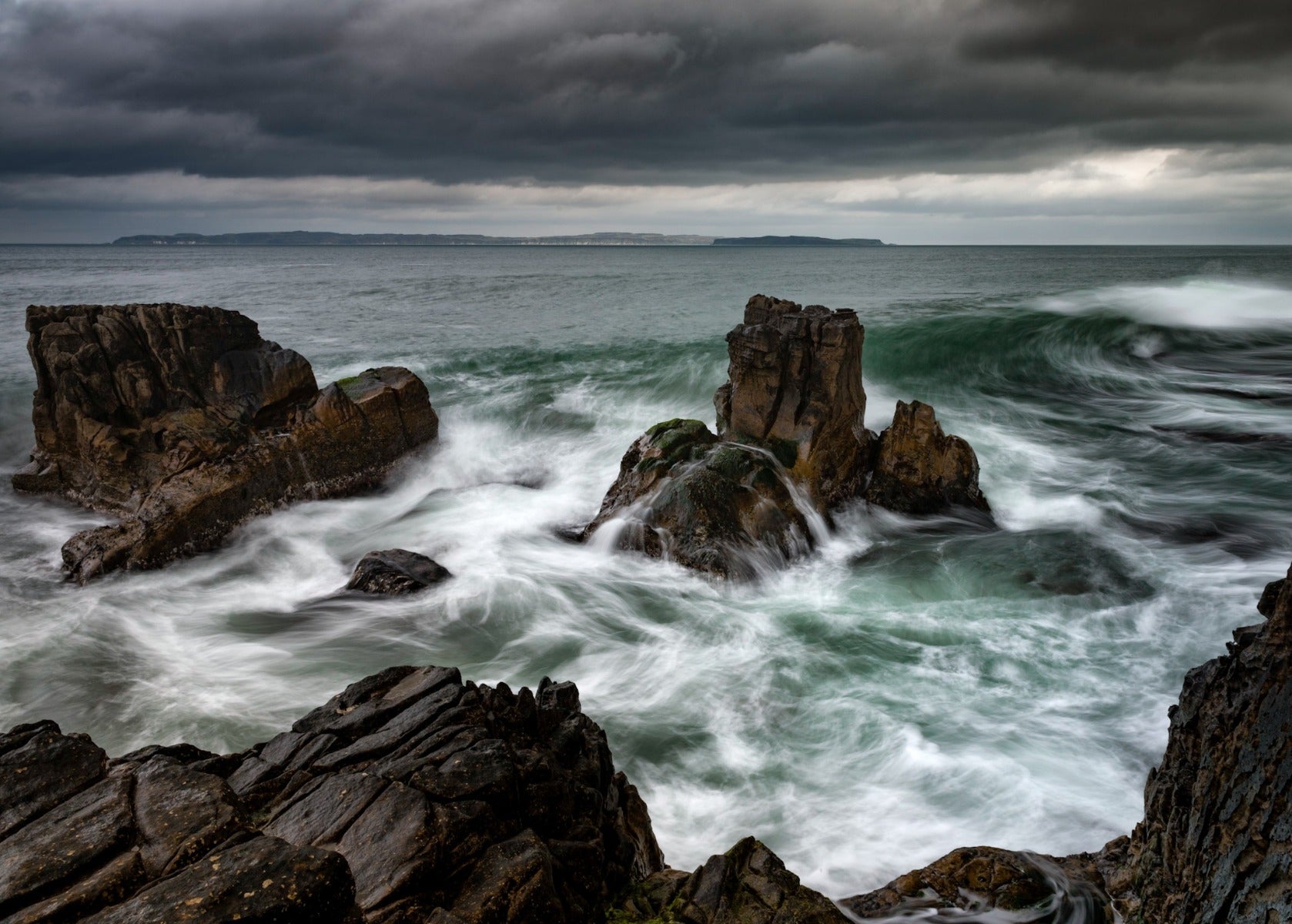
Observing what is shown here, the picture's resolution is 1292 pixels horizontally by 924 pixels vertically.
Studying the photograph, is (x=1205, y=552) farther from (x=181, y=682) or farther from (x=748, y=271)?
(x=748, y=271)

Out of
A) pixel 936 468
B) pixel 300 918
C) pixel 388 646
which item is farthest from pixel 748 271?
pixel 300 918

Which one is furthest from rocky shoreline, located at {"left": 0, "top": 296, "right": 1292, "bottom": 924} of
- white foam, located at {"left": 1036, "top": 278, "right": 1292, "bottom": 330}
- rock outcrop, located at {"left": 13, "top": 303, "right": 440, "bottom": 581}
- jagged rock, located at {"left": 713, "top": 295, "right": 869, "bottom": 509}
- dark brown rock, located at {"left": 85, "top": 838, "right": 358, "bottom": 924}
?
white foam, located at {"left": 1036, "top": 278, "right": 1292, "bottom": 330}

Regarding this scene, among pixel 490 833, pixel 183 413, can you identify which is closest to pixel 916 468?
pixel 490 833

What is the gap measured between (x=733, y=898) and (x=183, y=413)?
15.2 m

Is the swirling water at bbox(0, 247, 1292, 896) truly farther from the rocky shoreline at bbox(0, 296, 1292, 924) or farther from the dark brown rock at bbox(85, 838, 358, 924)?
the dark brown rock at bbox(85, 838, 358, 924)

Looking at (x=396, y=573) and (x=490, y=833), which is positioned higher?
(x=490, y=833)

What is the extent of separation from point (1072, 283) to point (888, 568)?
64.5 m

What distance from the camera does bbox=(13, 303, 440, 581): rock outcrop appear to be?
15.5m

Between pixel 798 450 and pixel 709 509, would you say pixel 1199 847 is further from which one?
pixel 798 450

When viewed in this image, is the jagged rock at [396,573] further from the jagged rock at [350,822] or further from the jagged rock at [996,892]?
the jagged rock at [996,892]

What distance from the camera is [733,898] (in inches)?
204

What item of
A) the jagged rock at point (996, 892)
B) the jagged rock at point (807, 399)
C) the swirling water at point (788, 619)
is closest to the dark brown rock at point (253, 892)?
the jagged rock at point (996, 892)

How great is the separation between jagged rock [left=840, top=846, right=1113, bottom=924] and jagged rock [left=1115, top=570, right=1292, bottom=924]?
11.0 inches

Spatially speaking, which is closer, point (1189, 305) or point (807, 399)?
point (807, 399)
